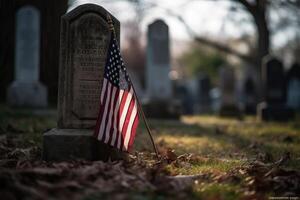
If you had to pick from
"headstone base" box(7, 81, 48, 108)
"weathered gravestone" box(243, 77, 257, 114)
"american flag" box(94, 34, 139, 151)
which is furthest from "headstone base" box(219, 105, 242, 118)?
"american flag" box(94, 34, 139, 151)

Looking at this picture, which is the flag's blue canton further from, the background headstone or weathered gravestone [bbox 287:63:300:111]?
weathered gravestone [bbox 287:63:300:111]

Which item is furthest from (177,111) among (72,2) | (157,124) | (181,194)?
(181,194)

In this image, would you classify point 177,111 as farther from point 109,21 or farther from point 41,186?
point 41,186

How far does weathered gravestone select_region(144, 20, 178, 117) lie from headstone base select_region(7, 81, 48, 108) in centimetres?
347

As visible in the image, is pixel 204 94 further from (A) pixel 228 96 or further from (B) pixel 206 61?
(B) pixel 206 61

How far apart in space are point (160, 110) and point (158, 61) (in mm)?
1626

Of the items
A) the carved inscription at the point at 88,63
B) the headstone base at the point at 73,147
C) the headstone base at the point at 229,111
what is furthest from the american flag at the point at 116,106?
the headstone base at the point at 229,111

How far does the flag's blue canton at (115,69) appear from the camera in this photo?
6.96 metres

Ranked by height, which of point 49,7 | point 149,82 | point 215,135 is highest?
point 49,7

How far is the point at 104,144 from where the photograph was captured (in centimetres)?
705

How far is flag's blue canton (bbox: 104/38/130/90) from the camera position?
6957 millimetres

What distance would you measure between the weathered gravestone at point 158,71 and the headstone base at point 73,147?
10720mm

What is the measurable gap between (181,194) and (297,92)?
28.2 m

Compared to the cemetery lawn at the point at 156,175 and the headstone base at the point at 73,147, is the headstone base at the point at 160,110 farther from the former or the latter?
the headstone base at the point at 73,147
